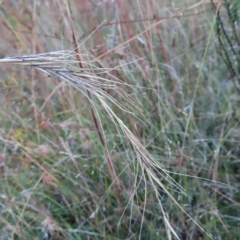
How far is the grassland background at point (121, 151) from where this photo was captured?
1.38 m

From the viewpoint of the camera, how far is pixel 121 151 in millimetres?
1473

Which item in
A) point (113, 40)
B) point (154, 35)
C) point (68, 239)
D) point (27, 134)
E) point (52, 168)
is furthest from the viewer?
point (154, 35)

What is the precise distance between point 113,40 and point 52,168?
1.51 ft

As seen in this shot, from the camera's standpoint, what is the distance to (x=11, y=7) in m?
1.88

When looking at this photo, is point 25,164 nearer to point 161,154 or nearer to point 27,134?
point 27,134

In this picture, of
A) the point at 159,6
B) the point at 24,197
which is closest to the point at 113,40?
the point at 159,6

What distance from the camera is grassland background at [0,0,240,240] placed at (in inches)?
54.4

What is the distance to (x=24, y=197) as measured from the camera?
1.43m

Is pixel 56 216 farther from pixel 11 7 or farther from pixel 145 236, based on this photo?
pixel 11 7

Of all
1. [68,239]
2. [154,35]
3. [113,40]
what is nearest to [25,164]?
[68,239]

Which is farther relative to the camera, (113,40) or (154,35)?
(154,35)

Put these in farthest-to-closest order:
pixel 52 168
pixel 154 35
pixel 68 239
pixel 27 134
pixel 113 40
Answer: pixel 154 35
pixel 113 40
pixel 27 134
pixel 52 168
pixel 68 239

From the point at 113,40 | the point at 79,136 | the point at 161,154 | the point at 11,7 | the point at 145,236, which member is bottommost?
the point at 145,236

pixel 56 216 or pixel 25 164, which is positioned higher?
pixel 25 164
